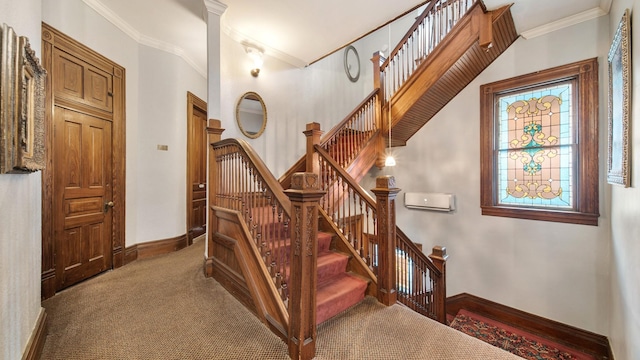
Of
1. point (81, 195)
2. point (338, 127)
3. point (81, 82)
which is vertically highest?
point (81, 82)

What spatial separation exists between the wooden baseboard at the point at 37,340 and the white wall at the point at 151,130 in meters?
1.60

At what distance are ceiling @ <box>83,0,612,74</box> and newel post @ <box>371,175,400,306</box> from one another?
208 cm

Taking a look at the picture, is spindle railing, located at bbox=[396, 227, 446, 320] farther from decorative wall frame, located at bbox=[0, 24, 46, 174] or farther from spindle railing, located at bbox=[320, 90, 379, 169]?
decorative wall frame, located at bbox=[0, 24, 46, 174]

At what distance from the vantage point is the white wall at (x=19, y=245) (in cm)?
112

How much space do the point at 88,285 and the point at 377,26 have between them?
4371mm

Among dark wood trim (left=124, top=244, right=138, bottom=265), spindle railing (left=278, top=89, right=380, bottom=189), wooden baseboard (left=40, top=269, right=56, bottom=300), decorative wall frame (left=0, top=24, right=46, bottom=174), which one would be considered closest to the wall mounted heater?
spindle railing (left=278, top=89, right=380, bottom=189)

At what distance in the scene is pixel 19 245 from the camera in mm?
1321

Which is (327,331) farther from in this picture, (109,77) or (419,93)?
(109,77)

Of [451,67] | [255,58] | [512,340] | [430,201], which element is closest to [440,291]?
[512,340]

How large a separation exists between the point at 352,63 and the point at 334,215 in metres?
4.30

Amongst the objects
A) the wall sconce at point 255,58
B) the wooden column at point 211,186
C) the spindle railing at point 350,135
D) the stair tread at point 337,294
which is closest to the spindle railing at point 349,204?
the stair tread at point 337,294

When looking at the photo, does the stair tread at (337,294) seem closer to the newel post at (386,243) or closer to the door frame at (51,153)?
the newel post at (386,243)

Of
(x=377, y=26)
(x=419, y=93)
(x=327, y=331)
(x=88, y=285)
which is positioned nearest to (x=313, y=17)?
(x=377, y=26)

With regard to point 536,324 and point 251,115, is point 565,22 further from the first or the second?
point 251,115
